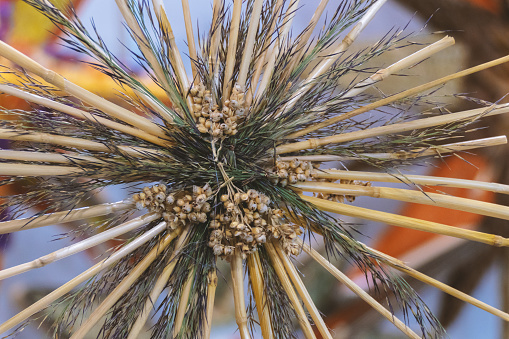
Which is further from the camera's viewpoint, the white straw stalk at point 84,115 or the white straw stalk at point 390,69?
the white straw stalk at point 390,69

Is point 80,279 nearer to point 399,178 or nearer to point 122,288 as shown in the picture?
point 122,288

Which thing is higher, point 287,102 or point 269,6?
point 269,6

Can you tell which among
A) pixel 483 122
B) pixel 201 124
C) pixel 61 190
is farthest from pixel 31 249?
pixel 483 122

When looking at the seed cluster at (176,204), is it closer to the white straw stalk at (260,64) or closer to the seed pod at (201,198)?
the seed pod at (201,198)

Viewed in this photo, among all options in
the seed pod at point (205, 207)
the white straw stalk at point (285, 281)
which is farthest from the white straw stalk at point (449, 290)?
the seed pod at point (205, 207)

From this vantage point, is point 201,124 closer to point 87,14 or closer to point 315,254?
point 315,254

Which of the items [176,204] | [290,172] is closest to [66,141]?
[176,204]
